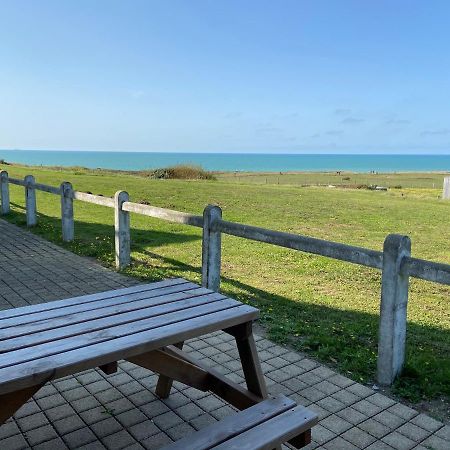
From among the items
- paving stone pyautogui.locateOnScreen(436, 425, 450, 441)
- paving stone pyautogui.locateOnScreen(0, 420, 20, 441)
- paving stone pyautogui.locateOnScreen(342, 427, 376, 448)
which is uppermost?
paving stone pyautogui.locateOnScreen(436, 425, 450, 441)

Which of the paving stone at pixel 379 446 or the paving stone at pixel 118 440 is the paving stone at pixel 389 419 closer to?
the paving stone at pixel 379 446

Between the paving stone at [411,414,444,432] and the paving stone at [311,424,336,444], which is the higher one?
the paving stone at [411,414,444,432]

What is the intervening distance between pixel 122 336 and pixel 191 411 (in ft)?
4.35

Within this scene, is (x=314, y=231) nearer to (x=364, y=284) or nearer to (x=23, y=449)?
(x=364, y=284)

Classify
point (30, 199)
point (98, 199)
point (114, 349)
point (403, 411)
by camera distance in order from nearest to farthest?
point (114, 349), point (403, 411), point (98, 199), point (30, 199)

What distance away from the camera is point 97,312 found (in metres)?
2.82

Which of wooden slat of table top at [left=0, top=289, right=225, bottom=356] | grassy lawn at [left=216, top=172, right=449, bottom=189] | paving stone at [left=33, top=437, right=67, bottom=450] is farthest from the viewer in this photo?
grassy lawn at [left=216, top=172, right=449, bottom=189]

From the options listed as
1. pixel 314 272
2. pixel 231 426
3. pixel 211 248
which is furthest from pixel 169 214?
pixel 231 426

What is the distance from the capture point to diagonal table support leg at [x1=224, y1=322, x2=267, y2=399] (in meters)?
2.96

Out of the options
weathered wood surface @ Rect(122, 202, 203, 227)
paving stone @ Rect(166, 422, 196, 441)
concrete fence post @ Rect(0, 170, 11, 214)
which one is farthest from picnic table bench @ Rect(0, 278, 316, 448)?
concrete fence post @ Rect(0, 170, 11, 214)

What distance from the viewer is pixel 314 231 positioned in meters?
11.5

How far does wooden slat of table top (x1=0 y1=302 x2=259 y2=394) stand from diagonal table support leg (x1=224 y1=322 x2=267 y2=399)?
12cm

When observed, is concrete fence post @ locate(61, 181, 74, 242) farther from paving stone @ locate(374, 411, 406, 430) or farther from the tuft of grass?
the tuft of grass

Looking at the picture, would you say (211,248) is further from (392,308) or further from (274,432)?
(274,432)
